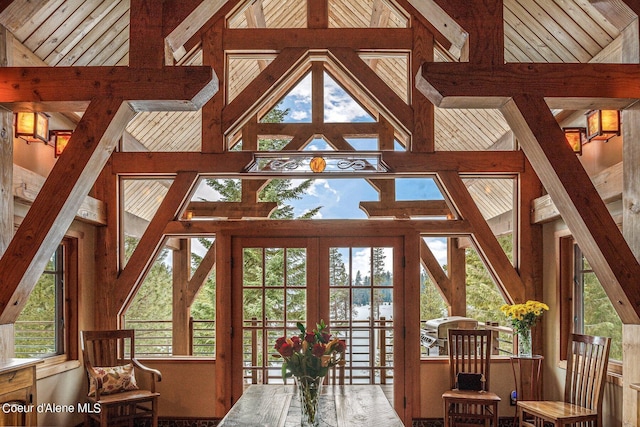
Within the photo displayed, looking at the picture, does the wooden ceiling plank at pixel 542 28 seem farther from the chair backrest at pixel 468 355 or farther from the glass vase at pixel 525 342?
the chair backrest at pixel 468 355

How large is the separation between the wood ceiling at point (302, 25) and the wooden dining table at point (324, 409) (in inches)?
105

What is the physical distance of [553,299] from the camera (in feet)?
19.6

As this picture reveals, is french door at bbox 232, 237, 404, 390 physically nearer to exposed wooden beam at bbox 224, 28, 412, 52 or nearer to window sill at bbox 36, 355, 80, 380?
window sill at bbox 36, 355, 80, 380

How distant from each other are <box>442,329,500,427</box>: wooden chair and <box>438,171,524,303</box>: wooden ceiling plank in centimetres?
54

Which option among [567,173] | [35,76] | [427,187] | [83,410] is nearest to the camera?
[567,173]

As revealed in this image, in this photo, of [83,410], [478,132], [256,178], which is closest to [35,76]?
[256,178]

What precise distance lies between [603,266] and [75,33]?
433cm

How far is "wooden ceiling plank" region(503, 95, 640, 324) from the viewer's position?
361 centimetres

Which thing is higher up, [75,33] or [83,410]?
[75,33]

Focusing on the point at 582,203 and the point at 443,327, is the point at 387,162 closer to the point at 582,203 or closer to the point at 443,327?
the point at 582,203

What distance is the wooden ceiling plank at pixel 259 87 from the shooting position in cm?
616

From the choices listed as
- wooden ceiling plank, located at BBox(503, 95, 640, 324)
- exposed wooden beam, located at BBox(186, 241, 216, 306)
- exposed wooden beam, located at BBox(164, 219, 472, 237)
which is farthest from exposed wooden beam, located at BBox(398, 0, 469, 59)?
exposed wooden beam, located at BBox(186, 241, 216, 306)

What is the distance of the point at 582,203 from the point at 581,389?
1965 millimetres

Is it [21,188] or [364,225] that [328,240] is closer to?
[364,225]
